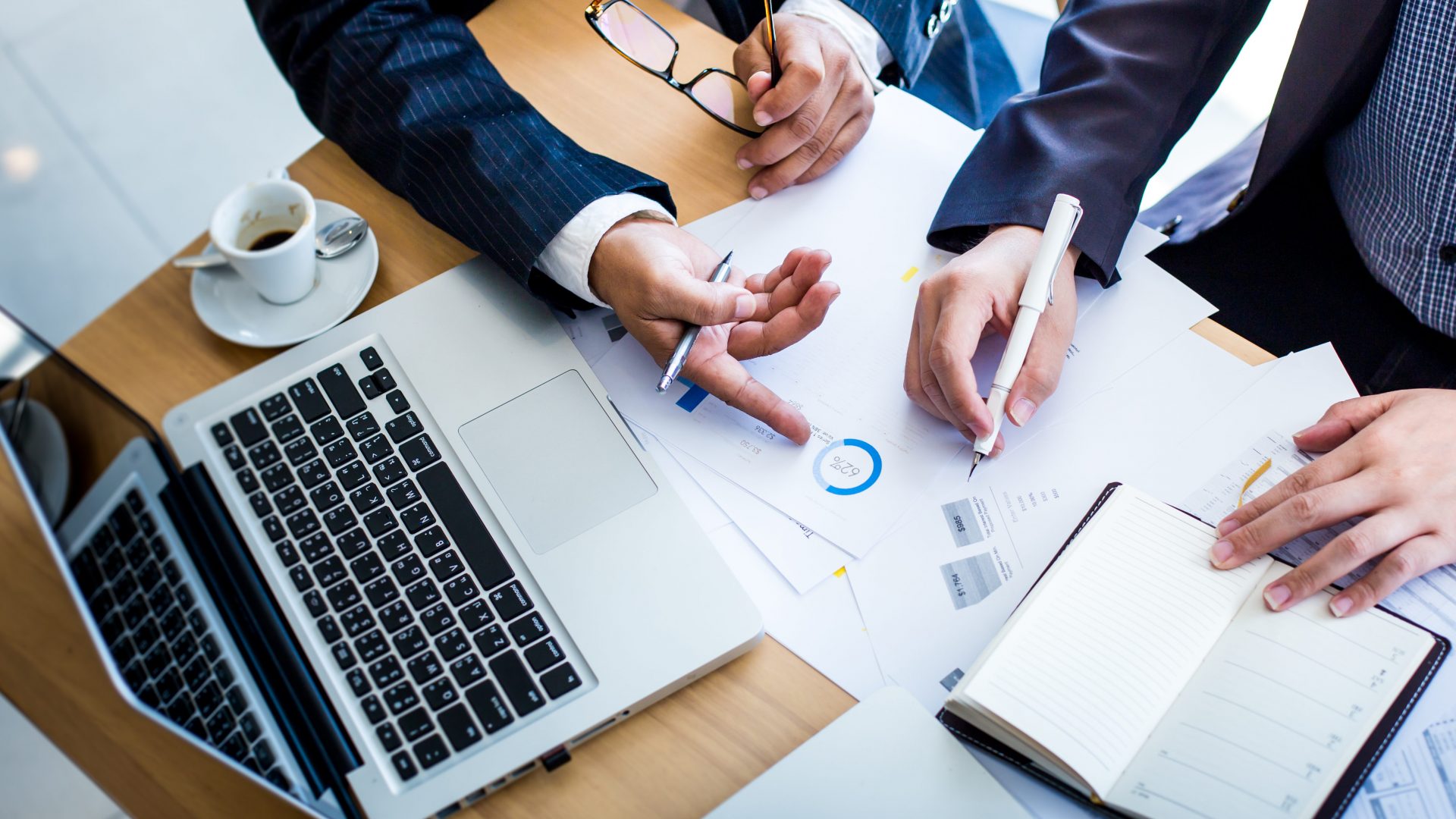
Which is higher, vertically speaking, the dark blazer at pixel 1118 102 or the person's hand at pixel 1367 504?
the dark blazer at pixel 1118 102

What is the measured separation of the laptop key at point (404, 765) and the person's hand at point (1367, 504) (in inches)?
23.4

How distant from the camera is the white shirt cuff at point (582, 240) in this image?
2.52 feet

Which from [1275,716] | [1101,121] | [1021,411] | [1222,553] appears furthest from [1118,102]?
[1275,716]

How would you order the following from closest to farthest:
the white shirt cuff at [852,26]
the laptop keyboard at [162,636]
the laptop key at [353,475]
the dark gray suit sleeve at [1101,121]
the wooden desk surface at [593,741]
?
the laptop keyboard at [162,636]
the wooden desk surface at [593,741]
the laptop key at [353,475]
the dark gray suit sleeve at [1101,121]
the white shirt cuff at [852,26]

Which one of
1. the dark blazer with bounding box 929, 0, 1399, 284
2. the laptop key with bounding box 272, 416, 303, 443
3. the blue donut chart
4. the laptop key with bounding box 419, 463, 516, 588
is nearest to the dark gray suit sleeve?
the dark blazer with bounding box 929, 0, 1399, 284

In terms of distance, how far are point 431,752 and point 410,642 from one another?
80 mm

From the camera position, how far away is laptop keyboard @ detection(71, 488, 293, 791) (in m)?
0.48

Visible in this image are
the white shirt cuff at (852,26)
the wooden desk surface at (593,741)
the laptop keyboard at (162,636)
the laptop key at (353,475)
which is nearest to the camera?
the laptop keyboard at (162,636)

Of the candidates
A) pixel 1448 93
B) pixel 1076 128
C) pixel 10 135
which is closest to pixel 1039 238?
pixel 1076 128

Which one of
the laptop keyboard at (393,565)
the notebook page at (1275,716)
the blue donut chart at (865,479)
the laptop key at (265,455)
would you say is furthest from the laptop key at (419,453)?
the notebook page at (1275,716)

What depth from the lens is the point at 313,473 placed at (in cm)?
70

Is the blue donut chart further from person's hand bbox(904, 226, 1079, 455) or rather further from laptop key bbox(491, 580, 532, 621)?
laptop key bbox(491, 580, 532, 621)

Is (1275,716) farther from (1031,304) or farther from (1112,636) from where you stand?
(1031,304)

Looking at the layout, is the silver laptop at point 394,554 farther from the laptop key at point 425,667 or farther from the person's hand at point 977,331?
the person's hand at point 977,331
